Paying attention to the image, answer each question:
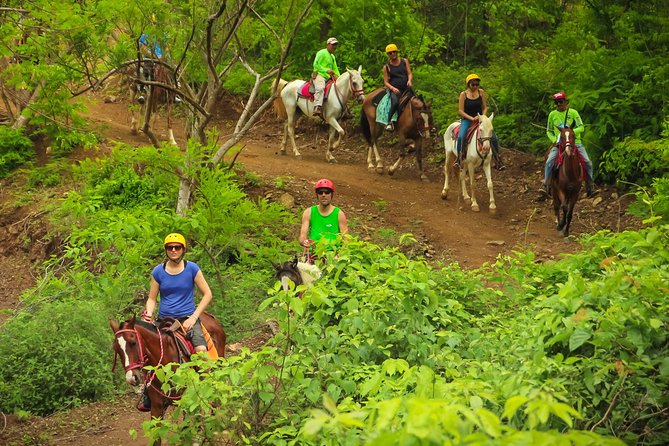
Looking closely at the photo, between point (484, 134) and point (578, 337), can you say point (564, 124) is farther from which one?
point (578, 337)

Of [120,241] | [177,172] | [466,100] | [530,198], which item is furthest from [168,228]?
[530,198]

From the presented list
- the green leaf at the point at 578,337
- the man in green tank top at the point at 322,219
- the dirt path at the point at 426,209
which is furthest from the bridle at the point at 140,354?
the dirt path at the point at 426,209

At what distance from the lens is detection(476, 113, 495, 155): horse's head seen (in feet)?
55.9

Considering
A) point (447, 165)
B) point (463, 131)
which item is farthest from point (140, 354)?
point (447, 165)

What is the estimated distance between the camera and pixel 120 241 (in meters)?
12.4

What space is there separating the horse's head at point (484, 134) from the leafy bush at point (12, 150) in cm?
934

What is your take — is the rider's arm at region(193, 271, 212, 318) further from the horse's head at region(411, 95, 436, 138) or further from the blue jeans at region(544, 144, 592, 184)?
the horse's head at region(411, 95, 436, 138)

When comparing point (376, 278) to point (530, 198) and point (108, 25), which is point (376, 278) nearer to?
point (108, 25)

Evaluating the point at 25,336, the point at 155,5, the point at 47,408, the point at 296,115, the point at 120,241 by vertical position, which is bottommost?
the point at 47,408

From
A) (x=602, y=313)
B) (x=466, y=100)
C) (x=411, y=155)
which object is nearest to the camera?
(x=602, y=313)

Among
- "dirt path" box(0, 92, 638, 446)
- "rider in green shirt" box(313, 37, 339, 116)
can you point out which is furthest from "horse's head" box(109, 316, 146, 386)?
"rider in green shirt" box(313, 37, 339, 116)

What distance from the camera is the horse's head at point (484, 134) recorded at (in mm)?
17031

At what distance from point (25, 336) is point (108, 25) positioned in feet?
16.5

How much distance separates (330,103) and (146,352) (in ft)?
42.3
